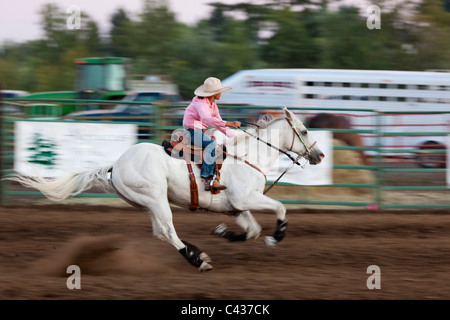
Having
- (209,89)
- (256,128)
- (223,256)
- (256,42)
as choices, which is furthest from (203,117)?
(256,42)

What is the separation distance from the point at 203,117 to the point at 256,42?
34.4 metres

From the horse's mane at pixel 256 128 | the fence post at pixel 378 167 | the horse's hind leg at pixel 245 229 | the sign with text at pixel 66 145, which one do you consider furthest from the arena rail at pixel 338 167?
the horse's hind leg at pixel 245 229

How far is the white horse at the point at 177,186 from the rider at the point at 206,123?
135 mm

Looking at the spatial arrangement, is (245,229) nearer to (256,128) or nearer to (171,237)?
(171,237)

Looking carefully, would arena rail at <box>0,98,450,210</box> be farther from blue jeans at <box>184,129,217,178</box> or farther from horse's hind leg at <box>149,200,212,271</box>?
horse's hind leg at <box>149,200,212,271</box>

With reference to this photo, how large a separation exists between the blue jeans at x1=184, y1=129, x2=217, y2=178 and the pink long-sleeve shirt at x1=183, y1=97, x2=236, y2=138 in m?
0.07

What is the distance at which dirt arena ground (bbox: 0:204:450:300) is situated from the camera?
5125mm

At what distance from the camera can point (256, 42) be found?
39750 mm

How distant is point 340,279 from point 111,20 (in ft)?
224

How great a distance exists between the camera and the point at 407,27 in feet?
108

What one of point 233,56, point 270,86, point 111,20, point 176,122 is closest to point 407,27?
point 233,56

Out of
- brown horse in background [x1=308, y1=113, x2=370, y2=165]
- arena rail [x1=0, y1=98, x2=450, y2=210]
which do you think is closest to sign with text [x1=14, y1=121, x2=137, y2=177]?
arena rail [x1=0, y1=98, x2=450, y2=210]

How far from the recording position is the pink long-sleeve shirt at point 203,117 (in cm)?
609
